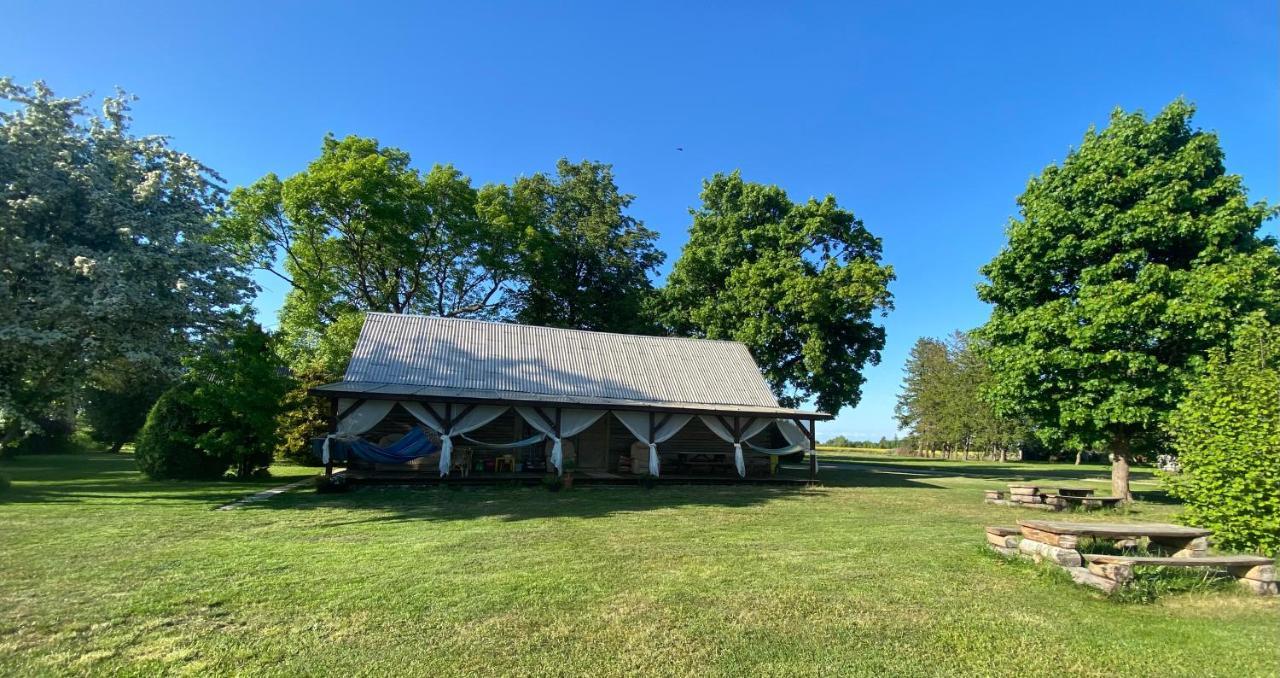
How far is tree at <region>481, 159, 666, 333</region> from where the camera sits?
2966 cm

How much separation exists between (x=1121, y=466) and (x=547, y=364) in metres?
15.0

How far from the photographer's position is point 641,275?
3170 centimetres

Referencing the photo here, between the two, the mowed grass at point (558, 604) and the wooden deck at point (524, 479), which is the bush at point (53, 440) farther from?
Result: the mowed grass at point (558, 604)

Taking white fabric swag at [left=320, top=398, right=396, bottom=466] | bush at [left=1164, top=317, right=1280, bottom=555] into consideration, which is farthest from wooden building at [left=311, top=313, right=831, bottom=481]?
bush at [left=1164, top=317, right=1280, bottom=555]

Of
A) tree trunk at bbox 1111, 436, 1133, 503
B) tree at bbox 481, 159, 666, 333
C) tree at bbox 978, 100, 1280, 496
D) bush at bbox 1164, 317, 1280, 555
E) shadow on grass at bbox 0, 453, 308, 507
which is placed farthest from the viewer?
tree at bbox 481, 159, 666, 333

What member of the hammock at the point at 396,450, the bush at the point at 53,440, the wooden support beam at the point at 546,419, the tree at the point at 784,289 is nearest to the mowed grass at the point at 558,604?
the hammock at the point at 396,450

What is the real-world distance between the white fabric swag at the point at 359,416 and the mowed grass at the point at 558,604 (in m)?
4.13

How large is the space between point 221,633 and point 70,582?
2.44m

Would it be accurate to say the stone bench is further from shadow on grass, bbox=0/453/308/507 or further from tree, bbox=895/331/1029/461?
tree, bbox=895/331/1029/461

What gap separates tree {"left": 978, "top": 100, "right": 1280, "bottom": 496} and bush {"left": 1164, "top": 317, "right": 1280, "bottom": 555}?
595 centimetres

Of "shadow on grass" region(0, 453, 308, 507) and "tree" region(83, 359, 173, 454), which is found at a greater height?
"tree" region(83, 359, 173, 454)

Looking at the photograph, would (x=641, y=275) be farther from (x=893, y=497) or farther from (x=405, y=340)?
(x=893, y=497)

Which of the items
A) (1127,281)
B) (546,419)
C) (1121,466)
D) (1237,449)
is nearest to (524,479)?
(546,419)

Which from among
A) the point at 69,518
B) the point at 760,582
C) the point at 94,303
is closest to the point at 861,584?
the point at 760,582
